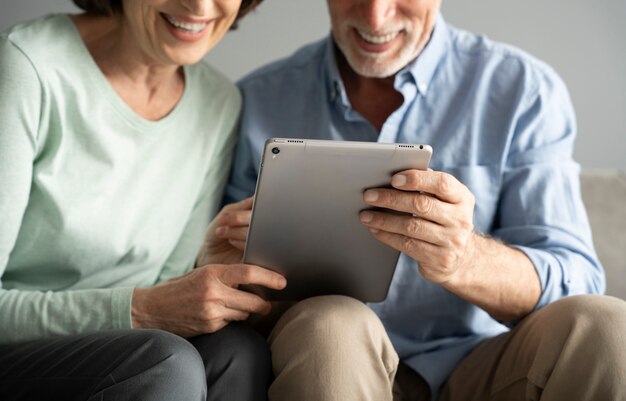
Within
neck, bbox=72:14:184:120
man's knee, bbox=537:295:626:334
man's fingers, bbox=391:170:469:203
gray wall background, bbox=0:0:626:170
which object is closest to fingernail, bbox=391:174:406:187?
man's fingers, bbox=391:170:469:203

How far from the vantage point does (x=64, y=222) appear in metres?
1.42

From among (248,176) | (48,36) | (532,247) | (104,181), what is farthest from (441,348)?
(48,36)

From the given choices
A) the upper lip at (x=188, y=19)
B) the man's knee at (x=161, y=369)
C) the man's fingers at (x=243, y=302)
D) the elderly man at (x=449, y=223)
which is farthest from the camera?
the upper lip at (x=188, y=19)

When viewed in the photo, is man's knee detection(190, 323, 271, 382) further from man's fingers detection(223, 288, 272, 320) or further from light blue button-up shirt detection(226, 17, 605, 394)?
light blue button-up shirt detection(226, 17, 605, 394)

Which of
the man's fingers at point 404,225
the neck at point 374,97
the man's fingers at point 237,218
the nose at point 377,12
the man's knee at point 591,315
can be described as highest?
the nose at point 377,12

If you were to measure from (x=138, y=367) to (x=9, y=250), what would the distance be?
1.24ft

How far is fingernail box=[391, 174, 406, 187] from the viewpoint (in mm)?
1179

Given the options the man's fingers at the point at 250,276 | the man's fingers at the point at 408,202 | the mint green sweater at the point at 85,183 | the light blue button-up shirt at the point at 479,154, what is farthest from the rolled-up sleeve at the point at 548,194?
the mint green sweater at the point at 85,183

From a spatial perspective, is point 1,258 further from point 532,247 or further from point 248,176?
point 532,247

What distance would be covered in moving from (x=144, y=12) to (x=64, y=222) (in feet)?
1.27

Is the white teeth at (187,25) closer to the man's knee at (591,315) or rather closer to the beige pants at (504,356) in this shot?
the beige pants at (504,356)

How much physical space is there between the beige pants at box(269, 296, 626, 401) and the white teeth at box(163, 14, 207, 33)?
20.7 inches

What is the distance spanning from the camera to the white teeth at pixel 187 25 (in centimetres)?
147

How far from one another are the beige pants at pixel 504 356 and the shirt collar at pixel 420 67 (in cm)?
49
